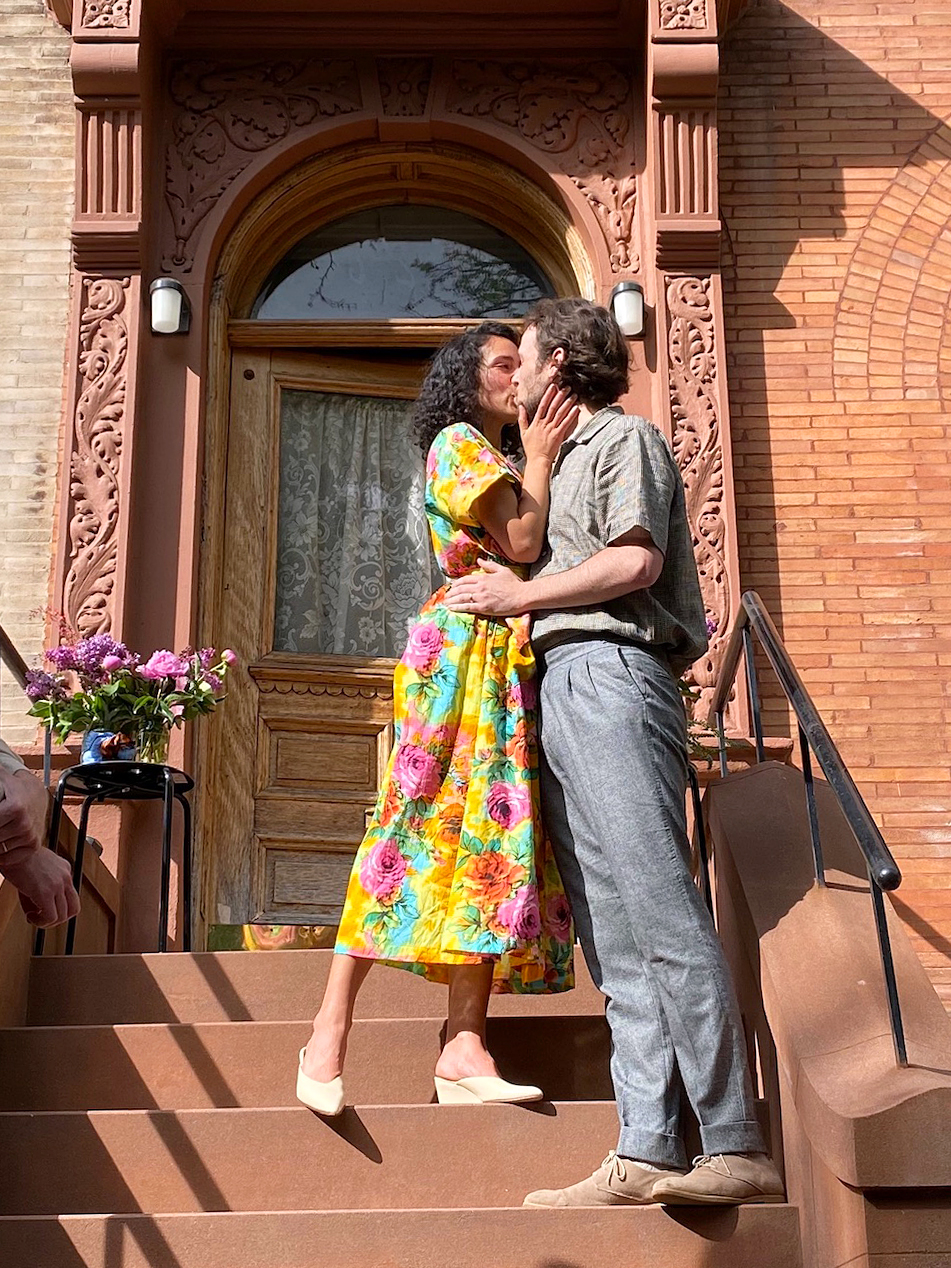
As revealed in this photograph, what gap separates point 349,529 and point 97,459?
1.43 metres

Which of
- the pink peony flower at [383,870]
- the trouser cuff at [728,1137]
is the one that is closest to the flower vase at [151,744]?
the pink peony flower at [383,870]

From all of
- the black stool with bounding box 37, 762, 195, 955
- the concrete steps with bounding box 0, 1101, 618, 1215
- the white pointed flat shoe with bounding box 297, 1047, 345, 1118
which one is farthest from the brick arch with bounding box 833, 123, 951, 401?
the white pointed flat shoe with bounding box 297, 1047, 345, 1118

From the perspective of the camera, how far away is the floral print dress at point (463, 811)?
4.00 m

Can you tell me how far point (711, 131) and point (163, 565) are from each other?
352 cm

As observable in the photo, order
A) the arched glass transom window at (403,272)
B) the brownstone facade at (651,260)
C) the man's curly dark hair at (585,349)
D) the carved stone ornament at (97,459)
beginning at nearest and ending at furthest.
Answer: the man's curly dark hair at (585,349), the carved stone ornament at (97,459), the brownstone facade at (651,260), the arched glass transom window at (403,272)

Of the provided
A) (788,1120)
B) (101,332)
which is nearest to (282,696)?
(101,332)

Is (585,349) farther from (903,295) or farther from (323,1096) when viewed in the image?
(903,295)

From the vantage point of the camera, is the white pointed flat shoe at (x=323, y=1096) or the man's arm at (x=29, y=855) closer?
the man's arm at (x=29, y=855)

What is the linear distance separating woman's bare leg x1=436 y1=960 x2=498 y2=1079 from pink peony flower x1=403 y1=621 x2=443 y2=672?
80 cm

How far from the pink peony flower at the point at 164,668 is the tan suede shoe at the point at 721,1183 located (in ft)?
11.8

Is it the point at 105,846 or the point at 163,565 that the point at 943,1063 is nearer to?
the point at 105,846

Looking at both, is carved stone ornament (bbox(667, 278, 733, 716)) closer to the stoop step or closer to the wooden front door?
the wooden front door

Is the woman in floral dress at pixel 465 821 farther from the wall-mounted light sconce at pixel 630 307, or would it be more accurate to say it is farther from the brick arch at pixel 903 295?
the brick arch at pixel 903 295

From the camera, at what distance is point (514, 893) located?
3971 mm
